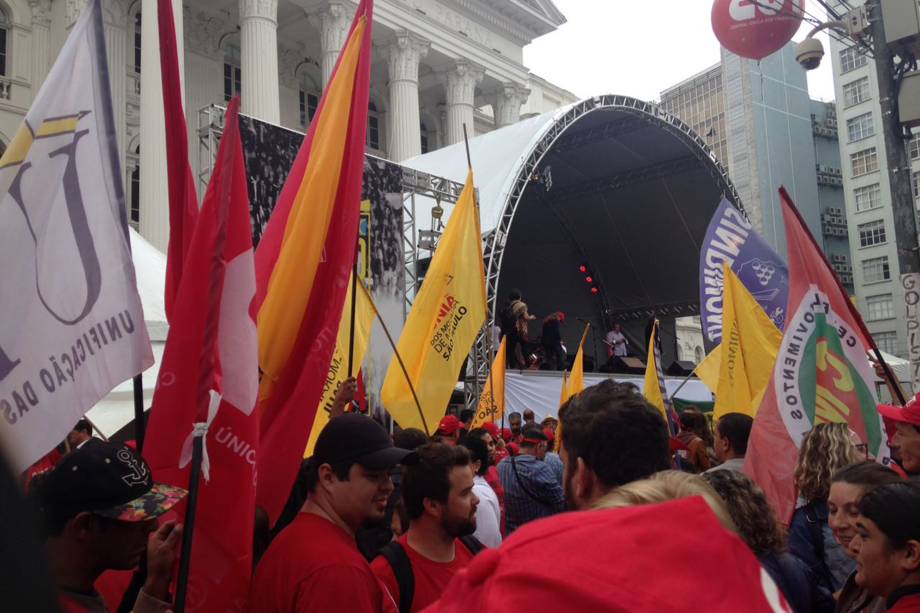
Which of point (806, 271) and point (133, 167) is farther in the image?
point (133, 167)

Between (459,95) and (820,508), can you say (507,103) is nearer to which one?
(459,95)

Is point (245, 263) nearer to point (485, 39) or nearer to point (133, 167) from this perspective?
point (133, 167)

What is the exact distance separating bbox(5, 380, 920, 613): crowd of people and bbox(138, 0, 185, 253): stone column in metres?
14.8

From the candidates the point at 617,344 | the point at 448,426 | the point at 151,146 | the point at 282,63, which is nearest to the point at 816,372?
the point at 448,426

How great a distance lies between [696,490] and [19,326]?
2044 mm

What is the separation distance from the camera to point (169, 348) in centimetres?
259

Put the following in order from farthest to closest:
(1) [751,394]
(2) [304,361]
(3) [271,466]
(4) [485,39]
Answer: (4) [485,39], (1) [751,394], (2) [304,361], (3) [271,466]

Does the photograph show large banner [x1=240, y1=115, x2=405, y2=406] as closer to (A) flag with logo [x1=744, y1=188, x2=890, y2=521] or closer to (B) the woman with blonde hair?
(A) flag with logo [x1=744, y1=188, x2=890, y2=521]

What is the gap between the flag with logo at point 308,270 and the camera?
302 centimetres

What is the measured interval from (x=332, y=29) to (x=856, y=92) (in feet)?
119

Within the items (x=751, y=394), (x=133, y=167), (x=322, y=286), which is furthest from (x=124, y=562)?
(x=133, y=167)

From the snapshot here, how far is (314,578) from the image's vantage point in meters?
2.21

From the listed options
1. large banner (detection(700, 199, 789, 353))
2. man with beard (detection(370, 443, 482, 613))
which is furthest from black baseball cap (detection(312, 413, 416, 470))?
large banner (detection(700, 199, 789, 353))

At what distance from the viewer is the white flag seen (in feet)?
7.83
